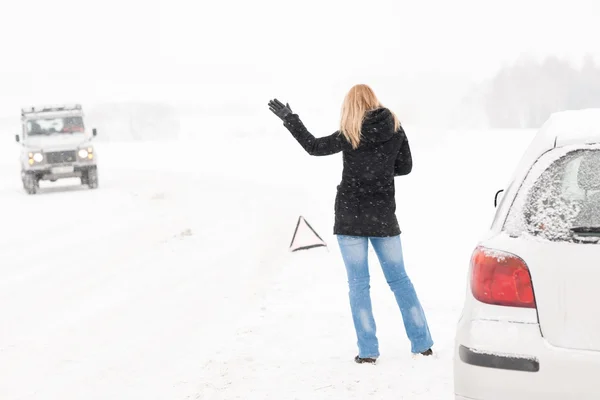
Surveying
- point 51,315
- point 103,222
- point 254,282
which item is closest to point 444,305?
point 254,282

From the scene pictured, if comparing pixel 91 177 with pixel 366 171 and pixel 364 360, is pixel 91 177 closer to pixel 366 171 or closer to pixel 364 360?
pixel 364 360

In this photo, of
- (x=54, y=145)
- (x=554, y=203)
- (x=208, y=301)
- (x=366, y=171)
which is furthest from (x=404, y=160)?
(x=54, y=145)

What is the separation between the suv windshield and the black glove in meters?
19.3

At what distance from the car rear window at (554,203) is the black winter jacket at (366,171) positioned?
200cm

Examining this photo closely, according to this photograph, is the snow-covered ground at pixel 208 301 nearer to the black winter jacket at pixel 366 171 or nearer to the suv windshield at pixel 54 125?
the black winter jacket at pixel 366 171

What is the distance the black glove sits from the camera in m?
5.18

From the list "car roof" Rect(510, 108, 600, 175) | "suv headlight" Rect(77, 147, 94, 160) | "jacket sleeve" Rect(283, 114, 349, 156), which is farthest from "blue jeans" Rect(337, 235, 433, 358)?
"suv headlight" Rect(77, 147, 94, 160)

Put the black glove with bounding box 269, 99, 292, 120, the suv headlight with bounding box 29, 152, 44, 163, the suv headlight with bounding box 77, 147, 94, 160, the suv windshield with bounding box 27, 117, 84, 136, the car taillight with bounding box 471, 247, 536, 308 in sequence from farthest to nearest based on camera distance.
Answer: the suv windshield with bounding box 27, 117, 84, 136
the suv headlight with bounding box 77, 147, 94, 160
the suv headlight with bounding box 29, 152, 44, 163
the black glove with bounding box 269, 99, 292, 120
the car taillight with bounding box 471, 247, 536, 308

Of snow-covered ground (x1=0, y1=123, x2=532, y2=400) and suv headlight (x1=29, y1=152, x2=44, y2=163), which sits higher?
snow-covered ground (x1=0, y1=123, x2=532, y2=400)

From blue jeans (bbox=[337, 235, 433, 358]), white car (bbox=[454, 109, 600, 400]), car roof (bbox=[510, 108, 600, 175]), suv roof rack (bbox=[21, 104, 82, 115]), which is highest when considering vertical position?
car roof (bbox=[510, 108, 600, 175])

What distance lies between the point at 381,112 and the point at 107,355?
9.28ft

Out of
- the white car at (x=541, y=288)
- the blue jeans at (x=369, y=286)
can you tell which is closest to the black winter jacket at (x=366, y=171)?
the blue jeans at (x=369, y=286)

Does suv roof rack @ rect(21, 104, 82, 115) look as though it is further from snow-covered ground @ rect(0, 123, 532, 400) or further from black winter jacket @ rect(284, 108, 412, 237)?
black winter jacket @ rect(284, 108, 412, 237)

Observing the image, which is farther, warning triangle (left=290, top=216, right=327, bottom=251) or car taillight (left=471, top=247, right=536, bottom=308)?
warning triangle (left=290, top=216, right=327, bottom=251)
